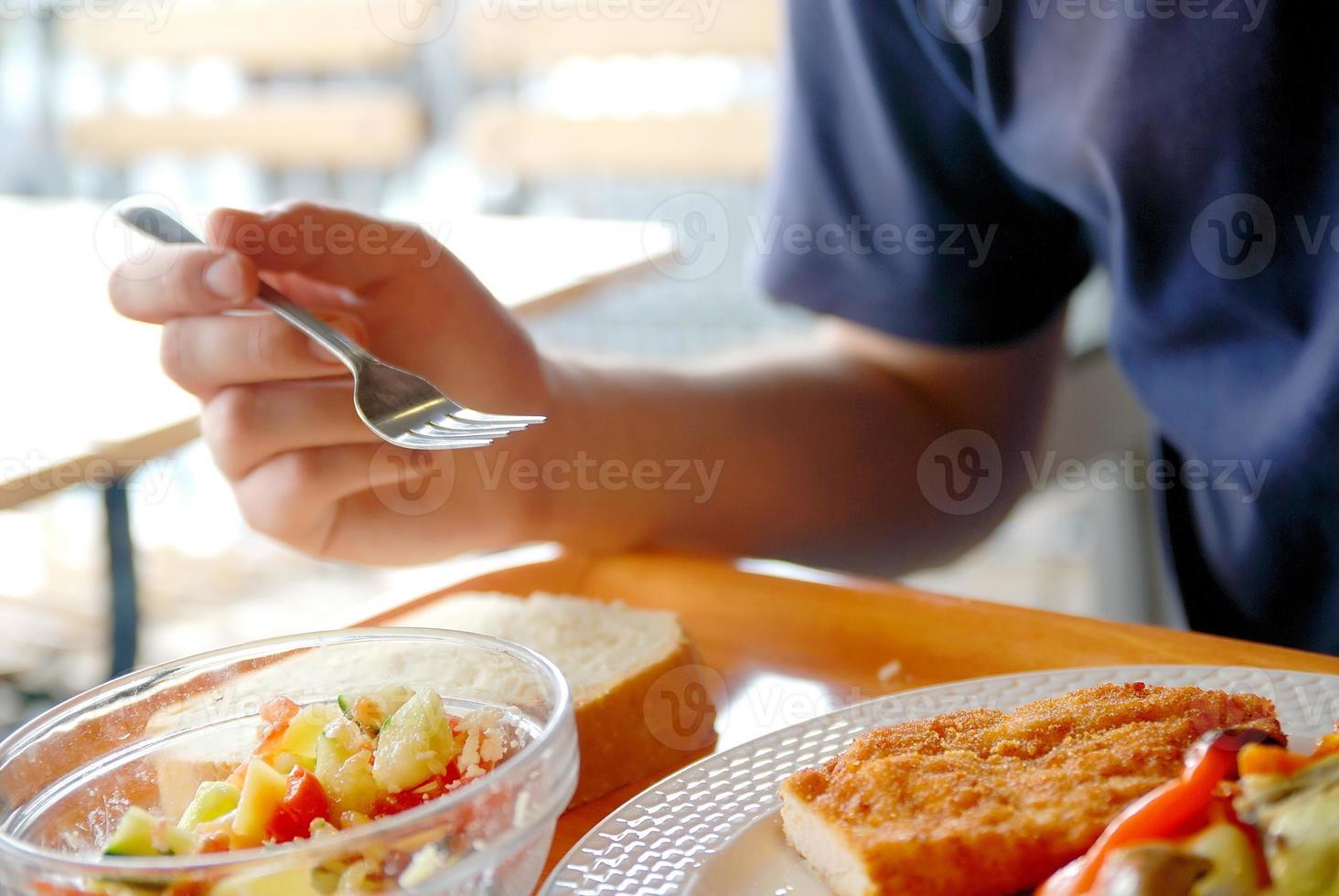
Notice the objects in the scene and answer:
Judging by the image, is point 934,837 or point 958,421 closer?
point 934,837

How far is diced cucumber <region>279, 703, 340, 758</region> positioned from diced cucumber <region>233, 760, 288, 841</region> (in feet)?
0.07

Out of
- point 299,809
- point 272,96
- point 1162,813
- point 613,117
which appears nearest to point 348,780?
point 299,809

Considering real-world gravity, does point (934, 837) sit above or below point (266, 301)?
below

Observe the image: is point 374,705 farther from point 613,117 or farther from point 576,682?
point 613,117

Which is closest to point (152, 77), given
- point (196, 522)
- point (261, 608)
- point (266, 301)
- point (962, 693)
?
point (196, 522)

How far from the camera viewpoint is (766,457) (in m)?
0.95

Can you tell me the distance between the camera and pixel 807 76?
1.05 meters

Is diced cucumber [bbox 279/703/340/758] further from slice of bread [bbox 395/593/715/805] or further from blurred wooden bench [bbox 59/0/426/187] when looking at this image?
blurred wooden bench [bbox 59/0/426/187]

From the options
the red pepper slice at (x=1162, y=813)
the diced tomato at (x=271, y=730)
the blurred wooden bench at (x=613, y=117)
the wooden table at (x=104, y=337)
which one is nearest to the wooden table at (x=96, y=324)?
the wooden table at (x=104, y=337)

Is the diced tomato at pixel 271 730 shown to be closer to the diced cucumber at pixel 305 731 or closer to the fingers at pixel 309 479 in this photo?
the diced cucumber at pixel 305 731

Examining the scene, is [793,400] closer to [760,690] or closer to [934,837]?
[760,690]

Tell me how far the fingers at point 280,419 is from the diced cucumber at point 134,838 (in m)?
0.32

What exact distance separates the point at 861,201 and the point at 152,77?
2.95 metres

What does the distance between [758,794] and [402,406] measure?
270mm
